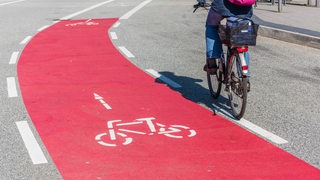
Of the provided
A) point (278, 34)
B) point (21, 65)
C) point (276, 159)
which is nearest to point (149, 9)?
point (278, 34)

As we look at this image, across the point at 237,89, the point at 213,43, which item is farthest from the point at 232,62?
the point at 213,43

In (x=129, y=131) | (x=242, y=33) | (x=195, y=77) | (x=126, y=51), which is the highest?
(x=242, y=33)

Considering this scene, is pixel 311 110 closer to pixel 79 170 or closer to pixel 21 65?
pixel 79 170

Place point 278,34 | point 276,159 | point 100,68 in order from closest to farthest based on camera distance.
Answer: point 276,159
point 100,68
point 278,34

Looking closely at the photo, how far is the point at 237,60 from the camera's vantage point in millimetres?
6375

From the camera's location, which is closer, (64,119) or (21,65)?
(64,119)

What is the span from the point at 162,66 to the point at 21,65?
2.83 meters

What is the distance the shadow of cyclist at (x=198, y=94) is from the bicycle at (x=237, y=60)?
305mm

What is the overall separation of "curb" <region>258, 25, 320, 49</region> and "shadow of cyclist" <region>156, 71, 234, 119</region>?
13.0 ft

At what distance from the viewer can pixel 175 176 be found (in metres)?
4.75

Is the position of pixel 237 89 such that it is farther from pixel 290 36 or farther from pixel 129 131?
pixel 290 36

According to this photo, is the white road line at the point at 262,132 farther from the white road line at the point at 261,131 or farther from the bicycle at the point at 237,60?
the bicycle at the point at 237,60

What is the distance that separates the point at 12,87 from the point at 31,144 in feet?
10.1

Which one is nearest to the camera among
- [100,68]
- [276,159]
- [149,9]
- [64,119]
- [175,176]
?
[175,176]
